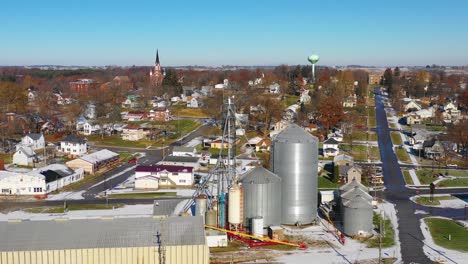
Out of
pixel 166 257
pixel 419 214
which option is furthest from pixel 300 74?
pixel 166 257

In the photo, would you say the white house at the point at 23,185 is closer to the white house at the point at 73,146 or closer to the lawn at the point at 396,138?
the white house at the point at 73,146

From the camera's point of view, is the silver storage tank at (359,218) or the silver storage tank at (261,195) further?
the silver storage tank at (261,195)

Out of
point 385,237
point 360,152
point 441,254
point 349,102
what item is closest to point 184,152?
point 360,152

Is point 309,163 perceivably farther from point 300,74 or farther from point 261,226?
point 300,74

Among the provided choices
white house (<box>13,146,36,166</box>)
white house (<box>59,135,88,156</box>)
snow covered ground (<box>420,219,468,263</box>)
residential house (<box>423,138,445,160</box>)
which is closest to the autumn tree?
residential house (<box>423,138,445,160</box>)

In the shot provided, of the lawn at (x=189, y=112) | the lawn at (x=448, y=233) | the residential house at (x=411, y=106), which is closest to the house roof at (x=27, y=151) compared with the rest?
the lawn at (x=448, y=233)

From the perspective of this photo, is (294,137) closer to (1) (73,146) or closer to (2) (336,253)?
(2) (336,253)

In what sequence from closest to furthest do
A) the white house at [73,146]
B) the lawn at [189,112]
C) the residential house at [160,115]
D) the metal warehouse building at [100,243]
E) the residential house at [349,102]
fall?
the metal warehouse building at [100,243]
the white house at [73,146]
the residential house at [160,115]
the lawn at [189,112]
the residential house at [349,102]

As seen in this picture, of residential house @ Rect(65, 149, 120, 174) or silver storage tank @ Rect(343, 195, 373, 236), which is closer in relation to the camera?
silver storage tank @ Rect(343, 195, 373, 236)

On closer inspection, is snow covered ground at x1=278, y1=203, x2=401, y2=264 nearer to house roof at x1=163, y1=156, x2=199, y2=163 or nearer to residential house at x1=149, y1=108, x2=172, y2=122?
house roof at x1=163, y1=156, x2=199, y2=163
